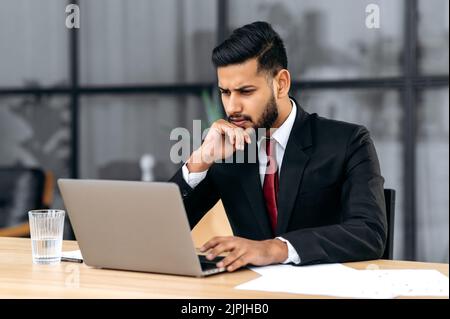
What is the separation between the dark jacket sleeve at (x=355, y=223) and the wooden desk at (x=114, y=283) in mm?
50

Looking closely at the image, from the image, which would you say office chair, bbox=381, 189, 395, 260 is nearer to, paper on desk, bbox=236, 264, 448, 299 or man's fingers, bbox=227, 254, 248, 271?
paper on desk, bbox=236, 264, 448, 299

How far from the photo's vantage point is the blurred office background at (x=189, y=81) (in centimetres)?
438

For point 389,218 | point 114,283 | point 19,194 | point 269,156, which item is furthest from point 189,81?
point 114,283

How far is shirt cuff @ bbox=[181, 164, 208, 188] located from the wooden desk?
1.69ft

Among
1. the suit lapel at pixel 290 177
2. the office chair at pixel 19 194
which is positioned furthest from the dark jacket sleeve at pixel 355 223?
the office chair at pixel 19 194

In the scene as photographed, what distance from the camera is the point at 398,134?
14.6 feet

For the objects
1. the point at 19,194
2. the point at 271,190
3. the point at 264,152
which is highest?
the point at 264,152

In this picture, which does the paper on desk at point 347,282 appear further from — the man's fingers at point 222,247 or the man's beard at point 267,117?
the man's beard at point 267,117

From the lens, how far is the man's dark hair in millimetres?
2158

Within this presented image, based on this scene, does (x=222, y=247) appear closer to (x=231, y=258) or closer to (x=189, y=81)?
(x=231, y=258)

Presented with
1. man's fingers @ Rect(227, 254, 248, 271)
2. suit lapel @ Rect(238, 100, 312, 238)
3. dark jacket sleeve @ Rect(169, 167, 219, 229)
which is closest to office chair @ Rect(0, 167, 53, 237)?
dark jacket sleeve @ Rect(169, 167, 219, 229)

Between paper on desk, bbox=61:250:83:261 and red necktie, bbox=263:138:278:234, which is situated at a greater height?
red necktie, bbox=263:138:278:234

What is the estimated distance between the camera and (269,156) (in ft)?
7.24

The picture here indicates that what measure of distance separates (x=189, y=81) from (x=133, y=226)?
3.40 m
